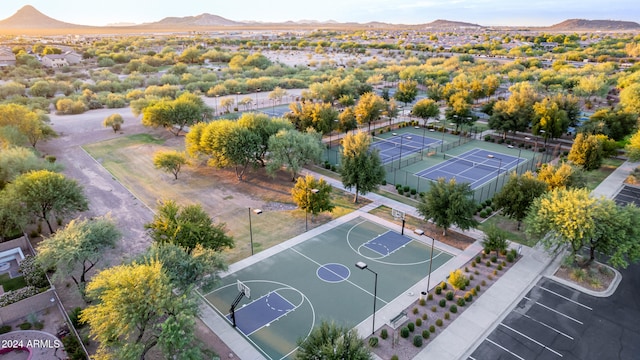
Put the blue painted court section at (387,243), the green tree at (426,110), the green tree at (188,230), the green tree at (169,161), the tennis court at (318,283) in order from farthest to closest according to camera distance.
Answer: the green tree at (426,110), the green tree at (169,161), the blue painted court section at (387,243), the green tree at (188,230), the tennis court at (318,283)

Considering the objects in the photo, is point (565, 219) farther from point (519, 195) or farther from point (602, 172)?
point (602, 172)

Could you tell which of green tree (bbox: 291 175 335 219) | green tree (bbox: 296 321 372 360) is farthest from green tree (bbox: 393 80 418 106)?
green tree (bbox: 296 321 372 360)

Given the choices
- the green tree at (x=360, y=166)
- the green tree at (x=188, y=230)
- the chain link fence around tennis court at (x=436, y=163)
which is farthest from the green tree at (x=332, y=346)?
the chain link fence around tennis court at (x=436, y=163)

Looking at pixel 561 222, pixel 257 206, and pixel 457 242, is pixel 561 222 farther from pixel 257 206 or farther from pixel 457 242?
pixel 257 206

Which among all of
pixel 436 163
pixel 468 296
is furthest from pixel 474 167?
pixel 468 296

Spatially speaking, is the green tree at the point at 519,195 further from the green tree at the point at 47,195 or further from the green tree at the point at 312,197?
the green tree at the point at 47,195
